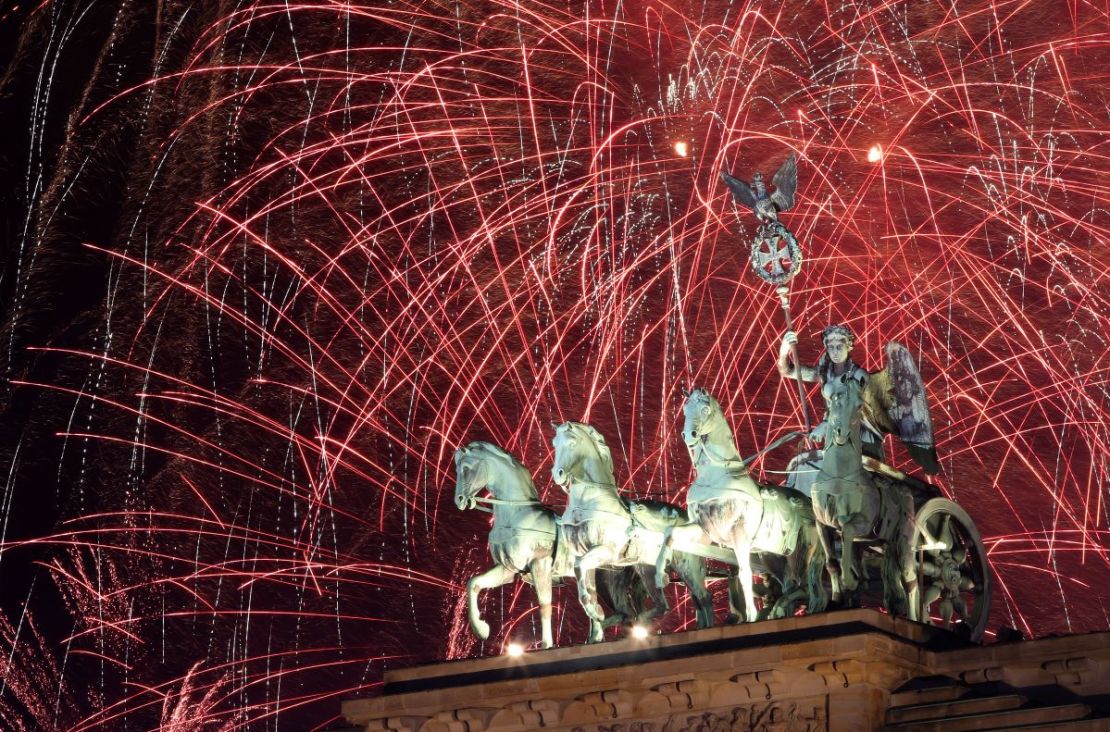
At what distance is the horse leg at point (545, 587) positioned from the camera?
22531mm

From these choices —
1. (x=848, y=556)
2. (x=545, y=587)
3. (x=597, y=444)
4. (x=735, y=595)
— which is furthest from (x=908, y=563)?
(x=545, y=587)

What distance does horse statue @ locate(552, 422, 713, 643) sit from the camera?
2208cm

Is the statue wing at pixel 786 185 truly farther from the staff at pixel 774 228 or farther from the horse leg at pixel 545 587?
the horse leg at pixel 545 587

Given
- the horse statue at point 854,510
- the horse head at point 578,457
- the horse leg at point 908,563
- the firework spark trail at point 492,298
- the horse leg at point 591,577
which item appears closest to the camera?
the horse statue at point 854,510

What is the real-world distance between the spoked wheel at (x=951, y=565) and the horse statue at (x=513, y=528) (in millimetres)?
2908

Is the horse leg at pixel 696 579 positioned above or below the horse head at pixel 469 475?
below

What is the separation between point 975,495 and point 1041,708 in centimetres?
979

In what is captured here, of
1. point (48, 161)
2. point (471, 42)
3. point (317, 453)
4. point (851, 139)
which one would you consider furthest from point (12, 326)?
point (851, 139)

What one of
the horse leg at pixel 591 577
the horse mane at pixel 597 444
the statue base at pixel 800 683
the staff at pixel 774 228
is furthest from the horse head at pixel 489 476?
the staff at pixel 774 228

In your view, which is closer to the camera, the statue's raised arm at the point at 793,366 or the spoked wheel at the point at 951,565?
the spoked wheel at the point at 951,565

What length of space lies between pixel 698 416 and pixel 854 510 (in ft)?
5.51

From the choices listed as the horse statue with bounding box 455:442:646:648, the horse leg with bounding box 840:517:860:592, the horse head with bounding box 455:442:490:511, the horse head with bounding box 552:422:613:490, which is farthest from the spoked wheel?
the horse head with bounding box 455:442:490:511

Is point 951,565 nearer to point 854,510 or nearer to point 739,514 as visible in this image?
point 854,510

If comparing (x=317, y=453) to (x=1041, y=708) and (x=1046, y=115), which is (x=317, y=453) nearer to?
(x=1046, y=115)
